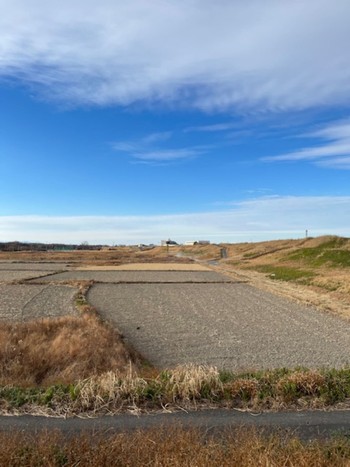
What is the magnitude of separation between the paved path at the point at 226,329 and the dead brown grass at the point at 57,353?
151 centimetres

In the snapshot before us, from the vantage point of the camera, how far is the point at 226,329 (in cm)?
1967

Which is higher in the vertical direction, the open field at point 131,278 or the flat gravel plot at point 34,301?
the open field at point 131,278

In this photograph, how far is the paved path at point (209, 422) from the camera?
213 inches

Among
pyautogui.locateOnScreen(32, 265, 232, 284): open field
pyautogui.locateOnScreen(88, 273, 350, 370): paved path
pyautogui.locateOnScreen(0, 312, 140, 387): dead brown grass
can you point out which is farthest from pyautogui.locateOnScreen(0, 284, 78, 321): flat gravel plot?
pyautogui.locateOnScreen(32, 265, 232, 284): open field

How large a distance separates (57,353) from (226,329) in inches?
371

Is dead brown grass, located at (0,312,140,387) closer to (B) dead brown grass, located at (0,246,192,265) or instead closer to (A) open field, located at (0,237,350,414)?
(A) open field, located at (0,237,350,414)

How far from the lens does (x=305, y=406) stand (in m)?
6.42

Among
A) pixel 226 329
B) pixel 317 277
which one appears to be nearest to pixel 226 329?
pixel 226 329

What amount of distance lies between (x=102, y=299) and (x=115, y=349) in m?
16.5

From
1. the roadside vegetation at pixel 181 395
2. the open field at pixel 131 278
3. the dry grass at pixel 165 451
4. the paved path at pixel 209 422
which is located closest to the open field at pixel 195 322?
the roadside vegetation at pixel 181 395

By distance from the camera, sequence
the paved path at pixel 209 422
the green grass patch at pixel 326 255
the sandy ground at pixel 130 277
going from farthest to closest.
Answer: the green grass patch at pixel 326 255 < the sandy ground at pixel 130 277 < the paved path at pixel 209 422

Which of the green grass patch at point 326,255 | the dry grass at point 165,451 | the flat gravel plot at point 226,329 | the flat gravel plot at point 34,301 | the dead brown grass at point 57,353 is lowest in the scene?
the flat gravel plot at point 226,329

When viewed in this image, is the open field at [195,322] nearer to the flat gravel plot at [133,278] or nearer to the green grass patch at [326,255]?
the flat gravel plot at [133,278]

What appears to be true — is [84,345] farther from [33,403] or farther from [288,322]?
[288,322]
